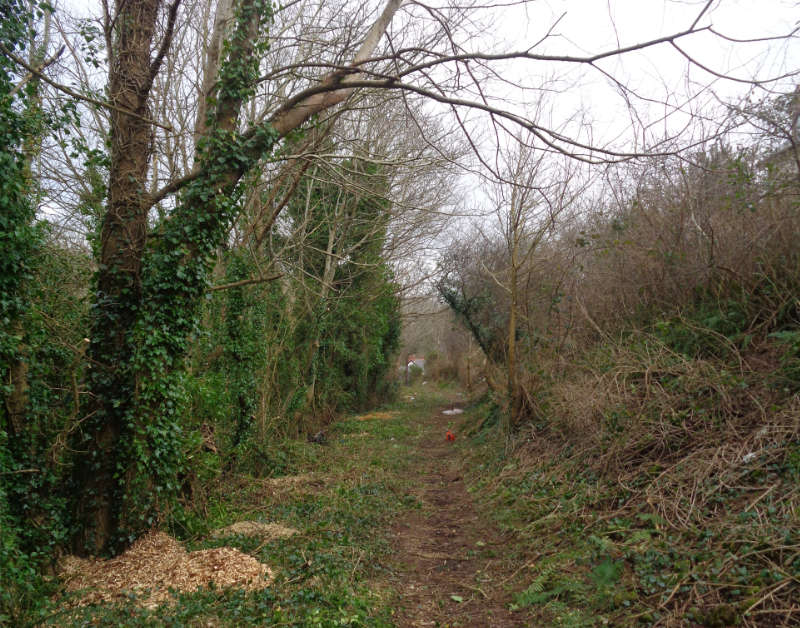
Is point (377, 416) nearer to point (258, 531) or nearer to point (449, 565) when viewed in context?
point (258, 531)

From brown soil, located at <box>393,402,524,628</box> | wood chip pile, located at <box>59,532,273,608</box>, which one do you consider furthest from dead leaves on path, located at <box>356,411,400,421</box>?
wood chip pile, located at <box>59,532,273,608</box>

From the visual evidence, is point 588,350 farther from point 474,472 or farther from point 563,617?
point 563,617

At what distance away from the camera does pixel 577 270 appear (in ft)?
35.2

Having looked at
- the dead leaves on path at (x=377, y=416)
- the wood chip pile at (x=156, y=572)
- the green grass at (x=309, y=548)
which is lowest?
the dead leaves on path at (x=377, y=416)

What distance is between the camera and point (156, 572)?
5.01 metres

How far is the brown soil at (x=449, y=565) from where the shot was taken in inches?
187

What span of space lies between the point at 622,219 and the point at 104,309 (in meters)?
8.59

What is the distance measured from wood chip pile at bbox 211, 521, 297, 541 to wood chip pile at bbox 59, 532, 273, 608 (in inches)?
29.3

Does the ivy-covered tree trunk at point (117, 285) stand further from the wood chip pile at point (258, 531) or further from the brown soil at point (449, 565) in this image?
the brown soil at point (449, 565)

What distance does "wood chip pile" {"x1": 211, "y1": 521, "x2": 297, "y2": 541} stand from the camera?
6.30 meters

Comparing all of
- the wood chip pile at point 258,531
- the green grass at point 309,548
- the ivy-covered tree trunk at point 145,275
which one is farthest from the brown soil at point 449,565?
the ivy-covered tree trunk at point 145,275

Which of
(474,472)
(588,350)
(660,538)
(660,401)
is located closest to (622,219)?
(588,350)

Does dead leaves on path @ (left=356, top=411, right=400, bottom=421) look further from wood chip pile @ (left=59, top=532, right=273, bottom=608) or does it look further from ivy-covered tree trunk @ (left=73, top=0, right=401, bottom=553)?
wood chip pile @ (left=59, top=532, right=273, bottom=608)

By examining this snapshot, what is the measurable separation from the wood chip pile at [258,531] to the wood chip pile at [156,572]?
0.74 metres
